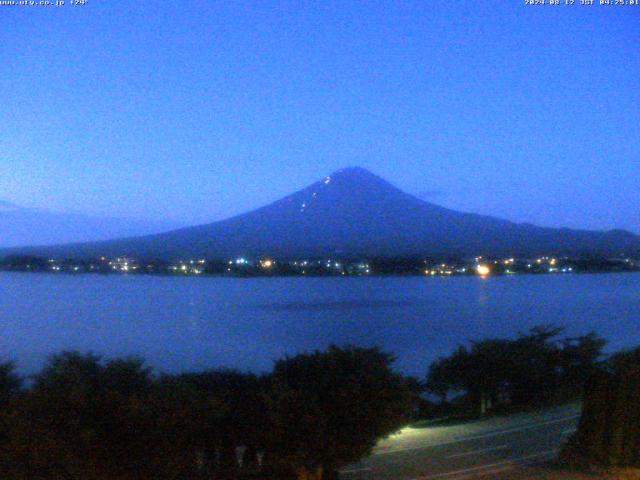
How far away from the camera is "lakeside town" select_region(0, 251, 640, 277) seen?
5291 cm

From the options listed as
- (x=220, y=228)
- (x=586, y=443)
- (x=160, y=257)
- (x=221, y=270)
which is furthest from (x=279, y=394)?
(x=220, y=228)

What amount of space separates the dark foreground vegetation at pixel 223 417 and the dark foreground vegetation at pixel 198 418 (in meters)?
0.01

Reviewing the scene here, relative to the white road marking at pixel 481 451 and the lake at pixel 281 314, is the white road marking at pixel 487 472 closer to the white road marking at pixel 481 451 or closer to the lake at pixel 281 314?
the white road marking at pixel 481 451

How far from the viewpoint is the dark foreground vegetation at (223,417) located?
7.21m

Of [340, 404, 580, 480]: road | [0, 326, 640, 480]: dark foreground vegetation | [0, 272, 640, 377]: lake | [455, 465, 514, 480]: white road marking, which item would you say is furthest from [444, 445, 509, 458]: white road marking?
[0, 272, 640, 377]: lake

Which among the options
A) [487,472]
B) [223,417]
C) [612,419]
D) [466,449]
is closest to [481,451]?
[466,449]

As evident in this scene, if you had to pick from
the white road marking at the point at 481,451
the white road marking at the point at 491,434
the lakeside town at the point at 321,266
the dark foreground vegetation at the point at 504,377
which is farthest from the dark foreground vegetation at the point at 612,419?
the lakeside town at the point at 321,266

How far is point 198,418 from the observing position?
25.8 feet

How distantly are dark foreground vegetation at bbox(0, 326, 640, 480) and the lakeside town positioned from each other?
44107mm

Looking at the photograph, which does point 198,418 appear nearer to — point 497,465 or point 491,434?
point 497,465

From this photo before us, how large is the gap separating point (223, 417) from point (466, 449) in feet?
15.0

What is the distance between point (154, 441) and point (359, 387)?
6.91 feet

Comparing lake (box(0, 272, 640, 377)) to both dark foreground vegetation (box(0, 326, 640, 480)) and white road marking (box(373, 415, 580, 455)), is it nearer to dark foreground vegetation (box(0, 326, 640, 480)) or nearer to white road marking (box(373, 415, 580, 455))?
white road marking (box(373, 415, 580, 455))

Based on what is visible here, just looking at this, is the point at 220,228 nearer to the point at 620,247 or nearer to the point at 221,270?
the point at 221,270
